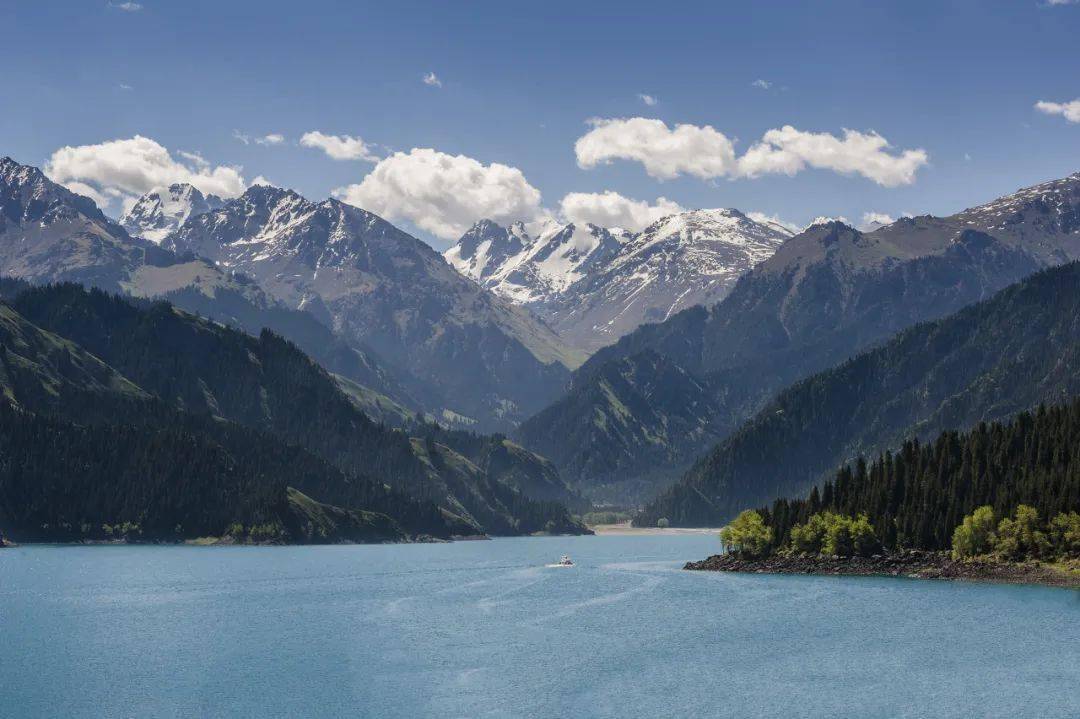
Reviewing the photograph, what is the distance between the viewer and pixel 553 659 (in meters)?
145

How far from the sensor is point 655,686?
422ft

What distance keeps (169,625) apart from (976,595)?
412ft

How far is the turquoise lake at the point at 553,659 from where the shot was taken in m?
119

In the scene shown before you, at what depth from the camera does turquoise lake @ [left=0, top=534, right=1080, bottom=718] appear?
119 metres

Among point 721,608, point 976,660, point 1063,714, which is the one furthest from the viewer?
point 721,608

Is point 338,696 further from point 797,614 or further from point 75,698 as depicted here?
point 797,614

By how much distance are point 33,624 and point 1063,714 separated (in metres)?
135

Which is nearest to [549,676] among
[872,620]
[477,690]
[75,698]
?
[477,690]

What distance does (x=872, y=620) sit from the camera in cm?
17425

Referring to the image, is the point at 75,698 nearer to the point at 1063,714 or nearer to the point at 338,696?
the point at 338,696

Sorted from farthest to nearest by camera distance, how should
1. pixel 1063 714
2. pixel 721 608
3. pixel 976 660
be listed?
pixel 721 608 → pixel 976 660 → pixel 1063 714

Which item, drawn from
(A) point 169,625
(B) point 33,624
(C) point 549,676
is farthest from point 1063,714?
(B) point 33,624

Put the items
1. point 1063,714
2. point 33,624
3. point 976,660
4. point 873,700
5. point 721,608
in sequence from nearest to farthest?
point 1063,714 → point 873,700 → point 976,660 → point 33,624 → point 721,608

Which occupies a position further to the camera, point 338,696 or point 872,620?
point 872,620
